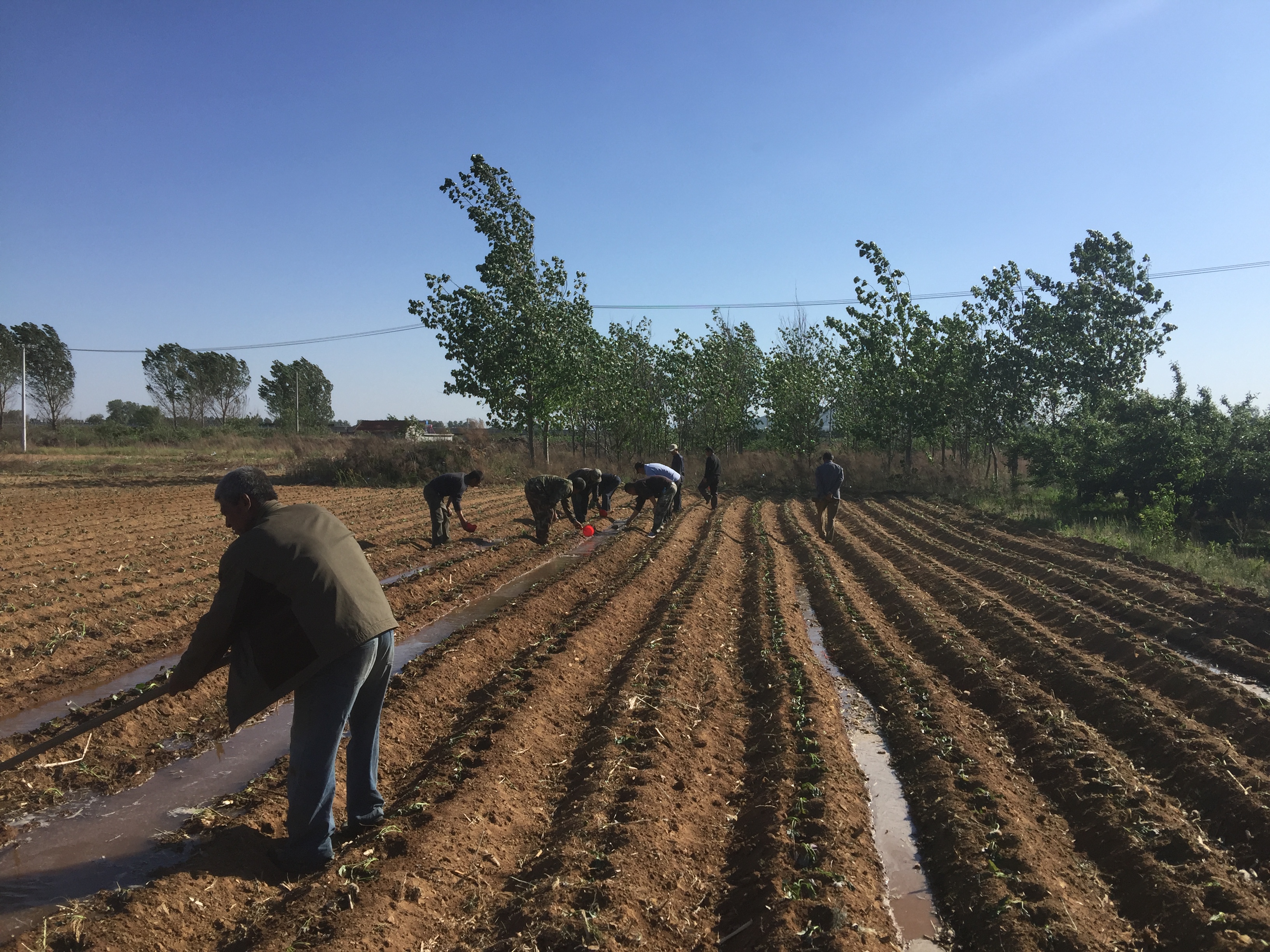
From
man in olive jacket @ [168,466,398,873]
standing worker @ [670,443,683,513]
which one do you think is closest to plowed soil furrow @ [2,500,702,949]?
man in olive jacket @ [168,466,398,873]

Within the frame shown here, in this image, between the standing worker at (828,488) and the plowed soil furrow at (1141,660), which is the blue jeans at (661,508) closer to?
the standing worker at (828,488)

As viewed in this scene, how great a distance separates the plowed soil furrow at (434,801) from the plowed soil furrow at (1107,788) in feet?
9.70

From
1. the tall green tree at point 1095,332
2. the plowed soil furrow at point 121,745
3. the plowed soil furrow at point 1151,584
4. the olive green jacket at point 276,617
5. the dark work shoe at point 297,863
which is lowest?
the plowed soil furrow at point 121,745

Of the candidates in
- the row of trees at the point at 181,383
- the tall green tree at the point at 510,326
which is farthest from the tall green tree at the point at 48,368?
the tall green tree at the point at 510,326

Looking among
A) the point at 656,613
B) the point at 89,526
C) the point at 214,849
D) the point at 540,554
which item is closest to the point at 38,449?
the point at 89,526

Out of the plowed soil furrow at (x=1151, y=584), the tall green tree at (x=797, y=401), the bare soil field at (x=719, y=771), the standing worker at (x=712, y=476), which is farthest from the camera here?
the tall green tree at (x=797, y=401)

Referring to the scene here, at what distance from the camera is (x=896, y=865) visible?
440 centimetres

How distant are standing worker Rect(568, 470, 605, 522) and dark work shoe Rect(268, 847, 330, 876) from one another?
1112 centimetres

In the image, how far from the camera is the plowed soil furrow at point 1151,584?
8.76 meters

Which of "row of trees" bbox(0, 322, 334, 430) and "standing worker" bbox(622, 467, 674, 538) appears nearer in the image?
"standing worker" bbox(622, 467, 674, 538)

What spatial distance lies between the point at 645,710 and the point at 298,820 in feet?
9.21

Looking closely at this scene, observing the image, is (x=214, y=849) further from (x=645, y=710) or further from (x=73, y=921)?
(x=645, y=710)

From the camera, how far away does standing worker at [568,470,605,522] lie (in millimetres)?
15094

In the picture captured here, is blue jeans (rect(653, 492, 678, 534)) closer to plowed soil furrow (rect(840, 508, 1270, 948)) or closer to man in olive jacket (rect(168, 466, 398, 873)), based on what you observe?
plowed soil furrow (rect(840, 508, 1270, 948))
